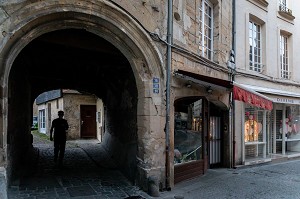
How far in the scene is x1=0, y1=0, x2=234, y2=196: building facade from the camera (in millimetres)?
4672

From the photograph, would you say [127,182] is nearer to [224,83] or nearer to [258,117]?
[224,83]

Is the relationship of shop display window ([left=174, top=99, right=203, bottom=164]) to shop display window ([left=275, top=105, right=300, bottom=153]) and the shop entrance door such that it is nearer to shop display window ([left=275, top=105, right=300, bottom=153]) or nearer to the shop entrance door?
the shop entrance door

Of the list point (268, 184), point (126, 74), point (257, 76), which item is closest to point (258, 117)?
point (257, 76)

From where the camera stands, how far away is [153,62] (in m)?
5.89

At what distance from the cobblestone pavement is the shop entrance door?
3.18 m

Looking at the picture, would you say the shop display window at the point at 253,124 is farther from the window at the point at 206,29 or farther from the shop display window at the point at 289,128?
the window at the point at 206,29

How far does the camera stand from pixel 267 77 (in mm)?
10859

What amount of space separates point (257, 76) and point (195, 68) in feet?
13.3

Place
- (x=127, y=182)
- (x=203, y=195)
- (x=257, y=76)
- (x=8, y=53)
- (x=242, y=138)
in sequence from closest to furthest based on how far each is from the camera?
(x=8, y=53) → (x=203, y=195) → (x=127, y=182) → (x=242, y=138) → (x=257, y=76)

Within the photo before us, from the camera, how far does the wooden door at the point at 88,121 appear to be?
17.6m

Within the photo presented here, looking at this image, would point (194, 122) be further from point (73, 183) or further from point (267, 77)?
point (267, 77)

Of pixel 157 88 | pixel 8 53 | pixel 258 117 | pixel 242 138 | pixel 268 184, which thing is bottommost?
pixel 268 184

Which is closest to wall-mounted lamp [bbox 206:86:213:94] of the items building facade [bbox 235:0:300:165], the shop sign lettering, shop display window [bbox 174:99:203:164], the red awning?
shop display window [bbox 174:99:203:164]

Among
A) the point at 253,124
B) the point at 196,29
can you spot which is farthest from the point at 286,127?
the point at 196,29
